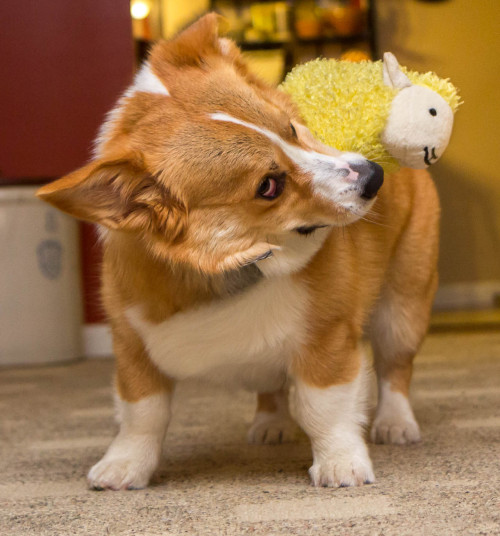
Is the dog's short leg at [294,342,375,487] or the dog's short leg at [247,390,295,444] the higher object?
the dog's short leg at [294,342,375,487]

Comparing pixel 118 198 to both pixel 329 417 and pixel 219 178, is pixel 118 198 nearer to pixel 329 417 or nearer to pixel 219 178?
pixel 219 178

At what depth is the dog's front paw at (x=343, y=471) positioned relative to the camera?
1.43 m

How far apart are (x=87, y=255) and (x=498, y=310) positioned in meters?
2.79

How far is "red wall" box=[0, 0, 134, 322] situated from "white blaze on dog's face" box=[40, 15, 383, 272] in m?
2.69

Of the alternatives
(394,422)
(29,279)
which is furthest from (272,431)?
(29,279)

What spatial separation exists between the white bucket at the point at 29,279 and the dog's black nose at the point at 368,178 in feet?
8.39

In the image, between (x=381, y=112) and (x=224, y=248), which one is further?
(x=381, y=112)

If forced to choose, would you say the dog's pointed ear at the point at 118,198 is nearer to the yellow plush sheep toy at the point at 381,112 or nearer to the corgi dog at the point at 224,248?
the corgi dog at the point at 224,248

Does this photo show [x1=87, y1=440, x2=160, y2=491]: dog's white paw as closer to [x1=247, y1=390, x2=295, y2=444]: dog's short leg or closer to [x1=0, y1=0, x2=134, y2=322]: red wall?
[x1=247, y1=390, x2=295, y2=444]: dog's short leg

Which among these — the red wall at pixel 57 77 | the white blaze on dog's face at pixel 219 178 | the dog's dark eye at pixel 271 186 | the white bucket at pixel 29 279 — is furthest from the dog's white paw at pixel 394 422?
the red wall at pixel 57 77

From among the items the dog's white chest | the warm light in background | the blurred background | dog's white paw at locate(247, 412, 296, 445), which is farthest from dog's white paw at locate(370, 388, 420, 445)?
the warm light in background

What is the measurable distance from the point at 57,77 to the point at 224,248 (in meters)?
2.96

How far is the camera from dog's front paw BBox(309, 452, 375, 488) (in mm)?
1429

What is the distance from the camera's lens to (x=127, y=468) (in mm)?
1511
